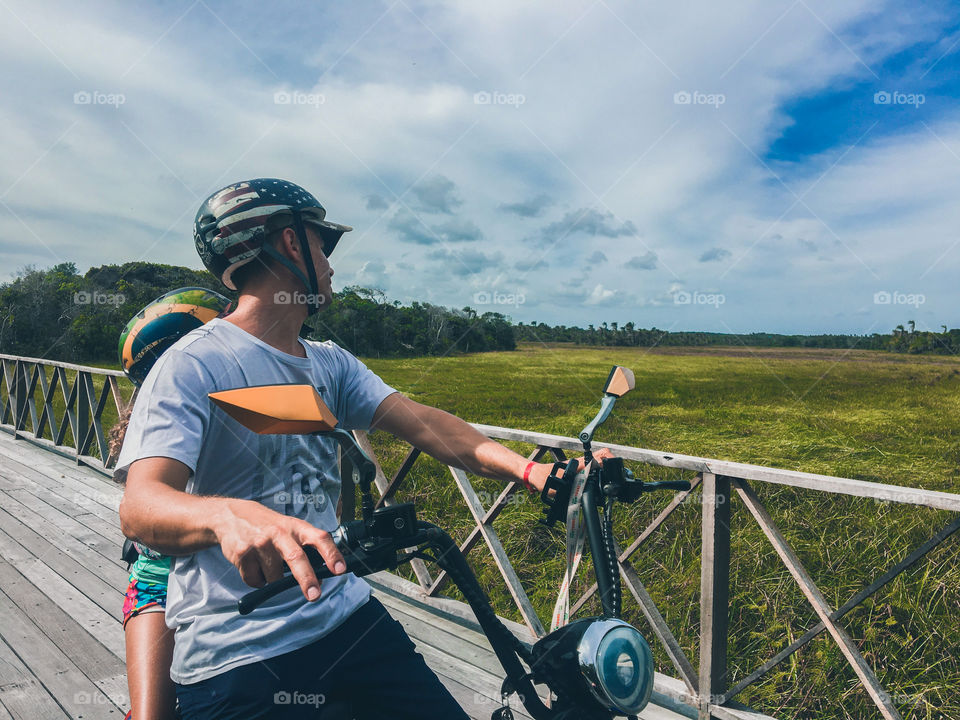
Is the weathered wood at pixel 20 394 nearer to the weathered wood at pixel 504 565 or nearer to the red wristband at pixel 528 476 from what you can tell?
the weathered wood at pixel 504 565

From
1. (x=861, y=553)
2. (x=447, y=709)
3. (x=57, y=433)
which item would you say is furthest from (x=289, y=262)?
(x=57, y=433)

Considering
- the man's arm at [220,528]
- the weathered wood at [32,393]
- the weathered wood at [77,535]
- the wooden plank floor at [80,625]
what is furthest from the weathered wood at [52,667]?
the weathered wood at [32,393]

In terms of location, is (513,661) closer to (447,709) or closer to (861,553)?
(447,709)

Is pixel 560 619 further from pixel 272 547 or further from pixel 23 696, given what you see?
pixel 23 696

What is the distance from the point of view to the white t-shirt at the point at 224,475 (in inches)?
45.5

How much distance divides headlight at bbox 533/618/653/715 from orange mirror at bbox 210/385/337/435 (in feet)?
2.00

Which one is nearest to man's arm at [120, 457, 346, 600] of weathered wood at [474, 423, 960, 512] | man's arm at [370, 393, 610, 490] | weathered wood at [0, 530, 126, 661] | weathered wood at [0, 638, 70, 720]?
man's arm at [370, 393, 610, 490]

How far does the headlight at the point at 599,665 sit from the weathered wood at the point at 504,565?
2106 mm

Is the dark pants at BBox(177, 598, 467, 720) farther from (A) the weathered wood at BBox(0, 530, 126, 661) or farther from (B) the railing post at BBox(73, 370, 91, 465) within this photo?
(B) the railing post at BBox(73, 370, 91, 465)

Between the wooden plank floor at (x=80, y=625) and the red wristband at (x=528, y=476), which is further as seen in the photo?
the wooden plank floor at (x=80, y=625)

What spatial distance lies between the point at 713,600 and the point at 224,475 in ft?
7.10

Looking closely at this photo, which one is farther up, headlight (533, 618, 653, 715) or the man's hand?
the man's hand

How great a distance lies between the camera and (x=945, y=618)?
3.71 metres

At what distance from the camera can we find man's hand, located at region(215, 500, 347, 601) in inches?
31.1
